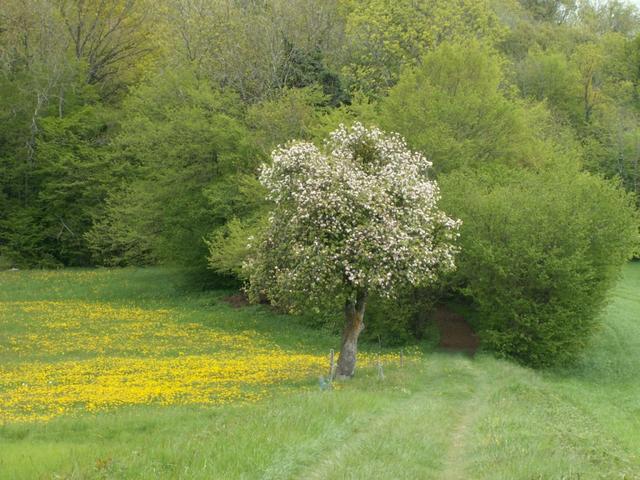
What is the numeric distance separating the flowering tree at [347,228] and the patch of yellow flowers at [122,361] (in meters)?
3.67

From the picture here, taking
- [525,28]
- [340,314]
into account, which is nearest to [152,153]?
[340,314]

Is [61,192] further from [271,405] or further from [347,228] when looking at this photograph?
[271,405]

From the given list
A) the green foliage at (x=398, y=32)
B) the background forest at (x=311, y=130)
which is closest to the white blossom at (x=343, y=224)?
the background forest at (x=311, y=130)

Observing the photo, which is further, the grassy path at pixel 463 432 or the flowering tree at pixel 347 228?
the flowering tree at pixel 347 228

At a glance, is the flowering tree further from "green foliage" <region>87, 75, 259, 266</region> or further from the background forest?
"green foliage" <region>87, 75, 259, 266</region>

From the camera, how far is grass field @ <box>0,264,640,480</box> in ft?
43.0

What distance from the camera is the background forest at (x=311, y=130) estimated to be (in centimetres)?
3825

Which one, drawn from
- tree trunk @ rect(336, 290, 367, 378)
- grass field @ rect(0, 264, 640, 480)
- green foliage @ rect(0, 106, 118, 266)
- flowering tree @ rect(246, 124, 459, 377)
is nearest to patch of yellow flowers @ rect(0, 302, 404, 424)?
grass field @ rect(0, 264, 640, 480)

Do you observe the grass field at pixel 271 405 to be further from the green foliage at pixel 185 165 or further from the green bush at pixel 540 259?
the green foliage at pixel 185 165

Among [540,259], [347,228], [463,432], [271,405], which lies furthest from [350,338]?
[540,259]

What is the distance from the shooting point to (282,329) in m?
46.5

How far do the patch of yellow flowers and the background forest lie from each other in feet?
19.5

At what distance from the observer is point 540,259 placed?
120ft

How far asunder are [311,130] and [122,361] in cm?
2036
